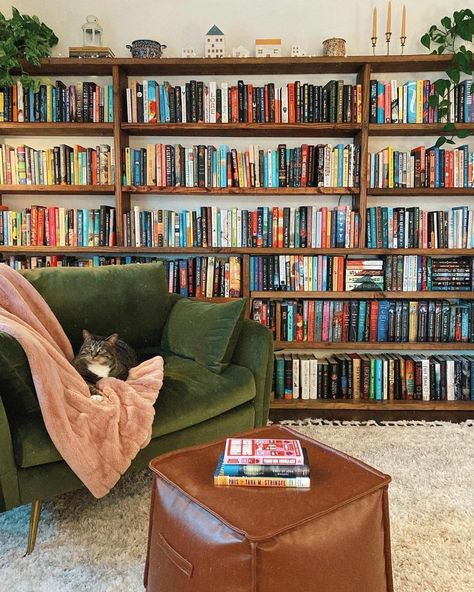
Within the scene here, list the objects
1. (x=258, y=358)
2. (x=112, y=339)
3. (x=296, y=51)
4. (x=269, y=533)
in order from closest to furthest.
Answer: (x=269, y=533) < (x=112, y=339) < (x=258, y=358) < (x=296, y=51)

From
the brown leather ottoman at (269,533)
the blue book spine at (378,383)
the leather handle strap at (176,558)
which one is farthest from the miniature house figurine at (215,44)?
the leather handle strap at (176,558)

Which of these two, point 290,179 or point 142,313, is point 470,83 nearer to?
point 290,179

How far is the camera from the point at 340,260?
9.39 ft

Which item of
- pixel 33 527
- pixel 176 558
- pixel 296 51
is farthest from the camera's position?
pixel 296 51

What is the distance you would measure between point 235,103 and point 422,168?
3.59ft

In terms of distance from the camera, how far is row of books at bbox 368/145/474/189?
2797 mm

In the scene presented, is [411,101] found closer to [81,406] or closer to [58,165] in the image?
[58,165]

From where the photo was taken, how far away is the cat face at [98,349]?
193cm

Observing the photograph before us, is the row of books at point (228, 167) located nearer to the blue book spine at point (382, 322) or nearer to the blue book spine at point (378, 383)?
the blue book spine at point (382, 322)

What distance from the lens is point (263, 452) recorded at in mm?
1224

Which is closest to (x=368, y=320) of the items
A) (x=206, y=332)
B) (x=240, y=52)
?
(x=206, y=332)

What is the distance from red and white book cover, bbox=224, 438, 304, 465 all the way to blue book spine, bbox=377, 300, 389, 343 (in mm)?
1709

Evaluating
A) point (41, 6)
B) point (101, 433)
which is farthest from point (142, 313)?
point (41, 6)

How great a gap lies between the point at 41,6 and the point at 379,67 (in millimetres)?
1988
